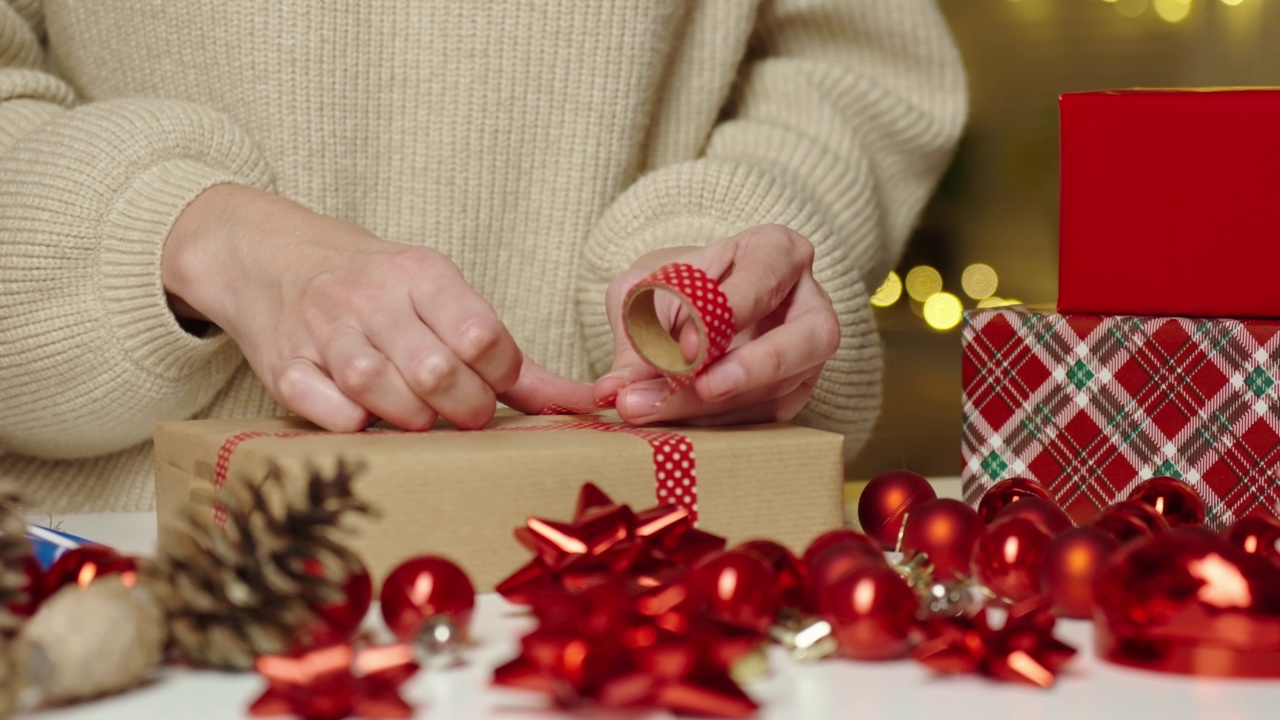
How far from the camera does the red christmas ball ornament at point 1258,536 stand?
0.48 meters

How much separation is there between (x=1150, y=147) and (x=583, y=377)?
1.59ft

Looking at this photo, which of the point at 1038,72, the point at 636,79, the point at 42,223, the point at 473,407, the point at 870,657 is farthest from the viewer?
the point at 1038,72

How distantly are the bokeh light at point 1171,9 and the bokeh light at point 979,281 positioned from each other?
476 mm

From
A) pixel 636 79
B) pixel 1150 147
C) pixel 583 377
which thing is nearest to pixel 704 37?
pixel 636 79

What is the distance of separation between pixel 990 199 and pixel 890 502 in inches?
54.4

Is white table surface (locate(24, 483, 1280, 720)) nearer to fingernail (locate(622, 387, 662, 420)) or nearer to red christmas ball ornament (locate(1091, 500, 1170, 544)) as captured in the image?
red christmas ball ornament (locate(1091, 500, 1170, 544))

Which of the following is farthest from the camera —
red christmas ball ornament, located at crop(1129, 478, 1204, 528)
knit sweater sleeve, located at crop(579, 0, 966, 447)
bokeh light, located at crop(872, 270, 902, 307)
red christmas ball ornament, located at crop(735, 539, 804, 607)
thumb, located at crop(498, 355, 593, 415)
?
bokeh light, located at crop(872, 270, 902, 307)

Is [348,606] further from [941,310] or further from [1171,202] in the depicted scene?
[941,310]

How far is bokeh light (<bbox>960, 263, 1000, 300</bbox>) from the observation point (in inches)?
73.4

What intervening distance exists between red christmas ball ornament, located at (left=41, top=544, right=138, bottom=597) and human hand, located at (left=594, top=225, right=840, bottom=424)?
0.91 ft

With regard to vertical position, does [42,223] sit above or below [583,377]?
above

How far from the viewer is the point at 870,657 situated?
0.41m

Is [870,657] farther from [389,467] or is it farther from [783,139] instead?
[783,139]

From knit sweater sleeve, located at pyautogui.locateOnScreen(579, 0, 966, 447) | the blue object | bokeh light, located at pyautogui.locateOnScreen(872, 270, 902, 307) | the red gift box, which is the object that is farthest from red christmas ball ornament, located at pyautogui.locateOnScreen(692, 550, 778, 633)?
bokeh light, located at pyautogui.locateOnScreen(872, 270, 902, 307)
